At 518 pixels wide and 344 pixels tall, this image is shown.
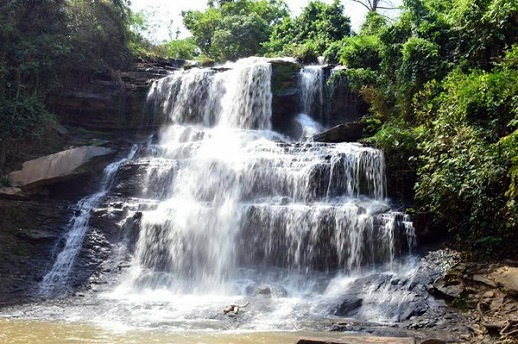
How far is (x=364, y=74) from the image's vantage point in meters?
16.3

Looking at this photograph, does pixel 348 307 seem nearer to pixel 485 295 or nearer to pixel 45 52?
pixel 485 295

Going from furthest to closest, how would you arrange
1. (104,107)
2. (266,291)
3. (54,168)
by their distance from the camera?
(104,107) < (54,168) < (266,291)

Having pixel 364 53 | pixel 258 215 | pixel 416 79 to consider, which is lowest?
pixel 258 215

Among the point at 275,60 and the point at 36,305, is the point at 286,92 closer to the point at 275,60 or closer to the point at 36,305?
the point at 275,60

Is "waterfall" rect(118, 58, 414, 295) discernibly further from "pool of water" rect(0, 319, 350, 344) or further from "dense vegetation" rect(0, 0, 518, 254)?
"pool of water" rect(0, 319, 350, 344)

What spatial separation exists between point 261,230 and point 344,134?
4.67 m

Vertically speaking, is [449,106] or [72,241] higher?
[449,106]

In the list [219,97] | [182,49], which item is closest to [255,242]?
[219,97]

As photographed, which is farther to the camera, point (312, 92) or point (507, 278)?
point (312, 92)

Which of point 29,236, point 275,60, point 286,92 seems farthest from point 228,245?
point 275,60

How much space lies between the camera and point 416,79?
1450 centimetres

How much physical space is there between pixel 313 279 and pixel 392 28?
10336 mm

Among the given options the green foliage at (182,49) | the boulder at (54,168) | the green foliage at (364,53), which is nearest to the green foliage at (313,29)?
the green foliage at (364,53)

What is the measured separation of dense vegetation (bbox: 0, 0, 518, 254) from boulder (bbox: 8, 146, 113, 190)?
3.70ft
